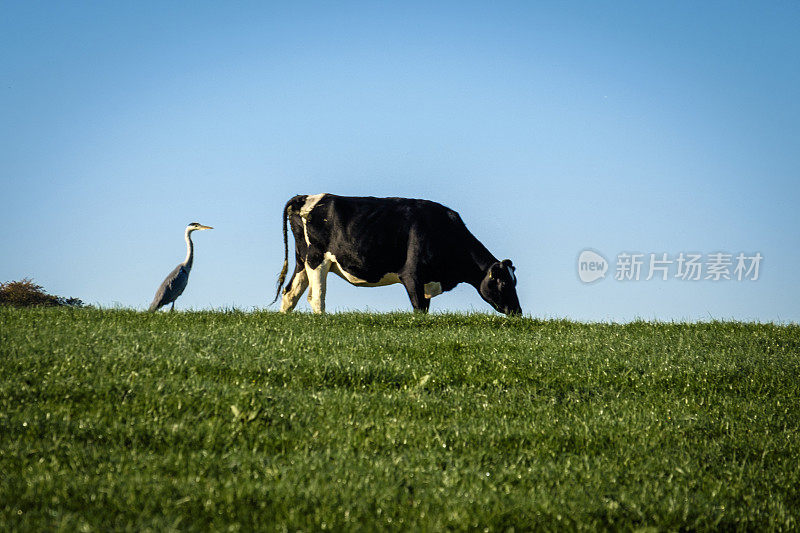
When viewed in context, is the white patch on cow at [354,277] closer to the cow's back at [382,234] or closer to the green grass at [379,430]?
the cow's back at [382,234]

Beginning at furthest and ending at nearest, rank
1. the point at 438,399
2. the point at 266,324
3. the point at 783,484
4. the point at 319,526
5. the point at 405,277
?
the point at 405,277
the point at 266,324
the point at 438,399
the point at 783,484
the point at 319,526

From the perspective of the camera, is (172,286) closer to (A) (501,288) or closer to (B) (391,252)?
(B) (391,252)

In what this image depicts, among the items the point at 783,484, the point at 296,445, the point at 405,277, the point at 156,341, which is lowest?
the point at 783,484

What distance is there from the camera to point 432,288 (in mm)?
22562

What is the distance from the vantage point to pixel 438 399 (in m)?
9.74

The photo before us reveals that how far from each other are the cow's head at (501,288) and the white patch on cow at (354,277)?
2.83 m

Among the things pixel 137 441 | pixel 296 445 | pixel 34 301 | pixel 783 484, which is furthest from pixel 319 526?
pixel 34 301

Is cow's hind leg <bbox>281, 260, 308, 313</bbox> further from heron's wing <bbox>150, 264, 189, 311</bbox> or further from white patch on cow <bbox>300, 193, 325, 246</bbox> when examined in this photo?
heron's wing <bbox>150, 264, 189, 311</bbox>

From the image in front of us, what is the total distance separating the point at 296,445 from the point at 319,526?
2118 millimetres

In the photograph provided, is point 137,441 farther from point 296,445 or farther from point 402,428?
point 402,428

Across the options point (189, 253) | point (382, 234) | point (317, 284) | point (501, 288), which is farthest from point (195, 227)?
point (501, 288)

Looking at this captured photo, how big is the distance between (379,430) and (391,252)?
13771mm

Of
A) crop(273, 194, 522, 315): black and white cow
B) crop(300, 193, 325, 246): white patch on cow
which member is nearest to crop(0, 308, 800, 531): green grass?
crop(273, 194, 522, 315): black and white cow

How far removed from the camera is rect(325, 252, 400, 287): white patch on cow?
872 inches
